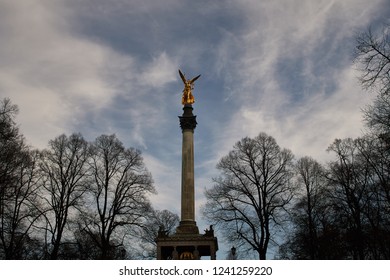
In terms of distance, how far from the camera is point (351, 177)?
33938 millimetres

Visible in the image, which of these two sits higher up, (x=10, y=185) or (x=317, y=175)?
(x=317, y=175)

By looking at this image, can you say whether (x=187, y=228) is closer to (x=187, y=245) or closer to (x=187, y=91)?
(x=187, y=245)

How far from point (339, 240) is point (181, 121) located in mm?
16581

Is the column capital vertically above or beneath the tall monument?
above

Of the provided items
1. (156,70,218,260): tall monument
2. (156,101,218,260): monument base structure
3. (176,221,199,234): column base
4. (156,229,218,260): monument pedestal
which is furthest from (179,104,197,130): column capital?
(156,229,218,260): monument pedestal

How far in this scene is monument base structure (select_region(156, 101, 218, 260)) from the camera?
1162 inches

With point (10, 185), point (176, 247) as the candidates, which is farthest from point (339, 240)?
point (10, 185)

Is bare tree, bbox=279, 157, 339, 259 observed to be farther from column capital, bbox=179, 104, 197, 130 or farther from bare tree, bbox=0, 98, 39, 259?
bare tree, bbox=0, 98, 39, 259

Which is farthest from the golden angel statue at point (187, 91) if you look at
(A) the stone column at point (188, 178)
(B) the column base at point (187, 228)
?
(B) the column base at point (187, 228)

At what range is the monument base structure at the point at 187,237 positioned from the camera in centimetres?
2952

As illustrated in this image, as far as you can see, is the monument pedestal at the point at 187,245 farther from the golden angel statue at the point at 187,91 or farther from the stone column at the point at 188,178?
the golden angel statue at the point at 187,91

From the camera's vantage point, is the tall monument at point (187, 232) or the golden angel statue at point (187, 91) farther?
the golden angel statue at point (187, 91)

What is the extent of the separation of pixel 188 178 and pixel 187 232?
14.3 ft

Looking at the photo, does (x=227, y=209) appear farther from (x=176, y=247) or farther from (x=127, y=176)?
(x=127, y=176)
